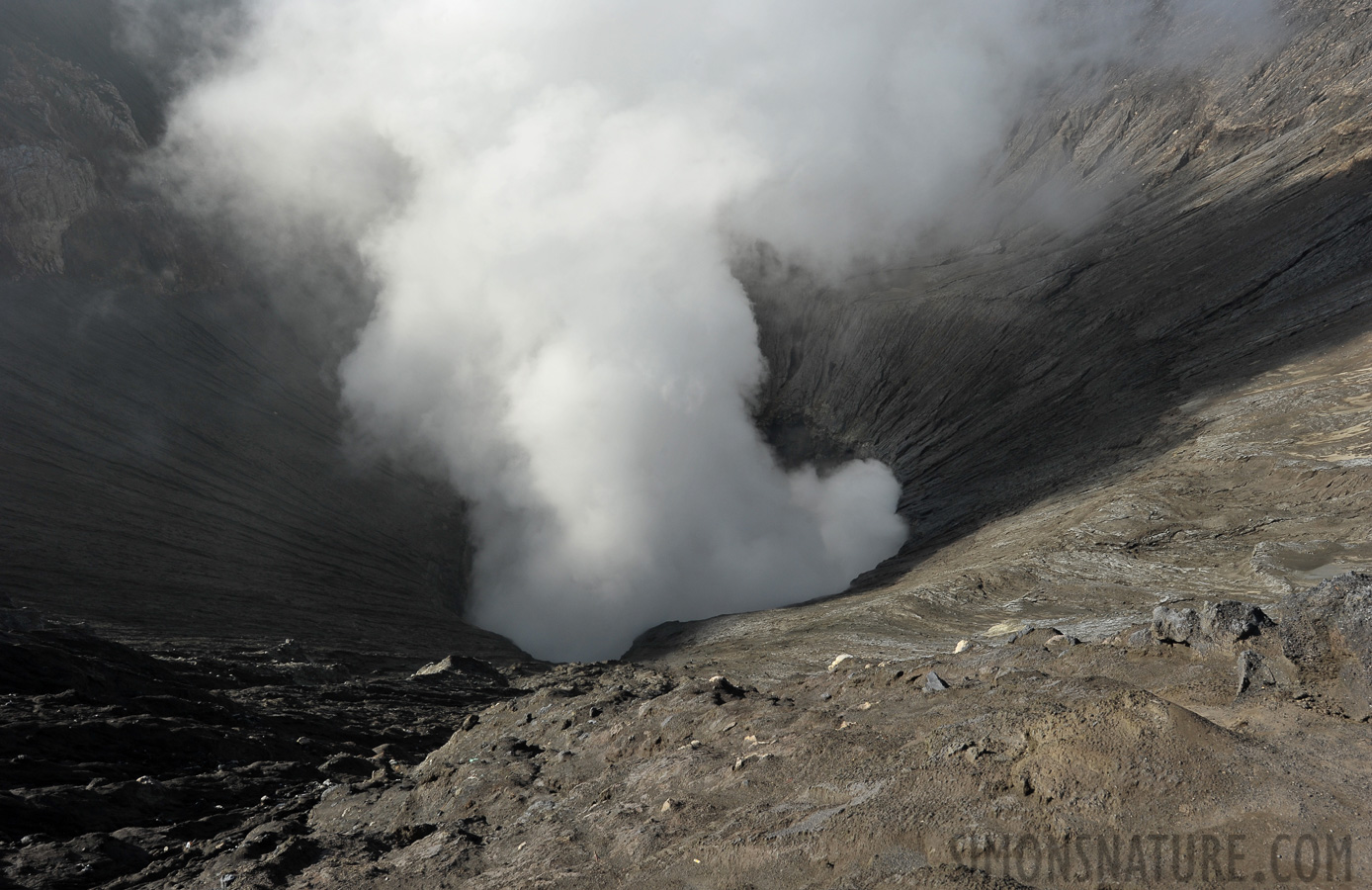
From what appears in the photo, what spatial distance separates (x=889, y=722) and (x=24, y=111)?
161 ft

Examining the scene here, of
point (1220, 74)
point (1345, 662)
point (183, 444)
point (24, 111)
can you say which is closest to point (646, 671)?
point (1345, 662)

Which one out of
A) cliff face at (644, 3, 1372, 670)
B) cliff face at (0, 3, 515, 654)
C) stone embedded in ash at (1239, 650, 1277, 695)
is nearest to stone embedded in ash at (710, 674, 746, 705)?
stone embedded in ash at (1239, 650, 1277, 695)

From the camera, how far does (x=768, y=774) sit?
8547 mm

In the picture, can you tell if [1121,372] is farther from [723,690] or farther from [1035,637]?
[723,690]

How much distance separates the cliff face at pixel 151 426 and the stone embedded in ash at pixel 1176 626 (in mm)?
20215

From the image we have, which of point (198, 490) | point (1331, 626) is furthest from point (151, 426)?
point (1331, 626)

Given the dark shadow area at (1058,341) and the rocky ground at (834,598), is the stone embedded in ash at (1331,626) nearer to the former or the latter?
the rocky ground at (834,598)

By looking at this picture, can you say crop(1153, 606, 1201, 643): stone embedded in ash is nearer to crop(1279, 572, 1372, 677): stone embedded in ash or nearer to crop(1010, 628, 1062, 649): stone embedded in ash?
crop(1279, 572, 1372, 677): stone embedded in ash

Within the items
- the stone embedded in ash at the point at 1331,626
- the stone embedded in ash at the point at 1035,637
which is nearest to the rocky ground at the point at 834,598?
the stone embedded in ash at the point at 1331,626

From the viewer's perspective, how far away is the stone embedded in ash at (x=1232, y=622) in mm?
9242

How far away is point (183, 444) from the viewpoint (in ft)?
108

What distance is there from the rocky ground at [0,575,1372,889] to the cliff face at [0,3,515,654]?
351 inches

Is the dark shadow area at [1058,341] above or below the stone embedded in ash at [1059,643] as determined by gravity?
above

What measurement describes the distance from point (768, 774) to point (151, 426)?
33215 millimetres
